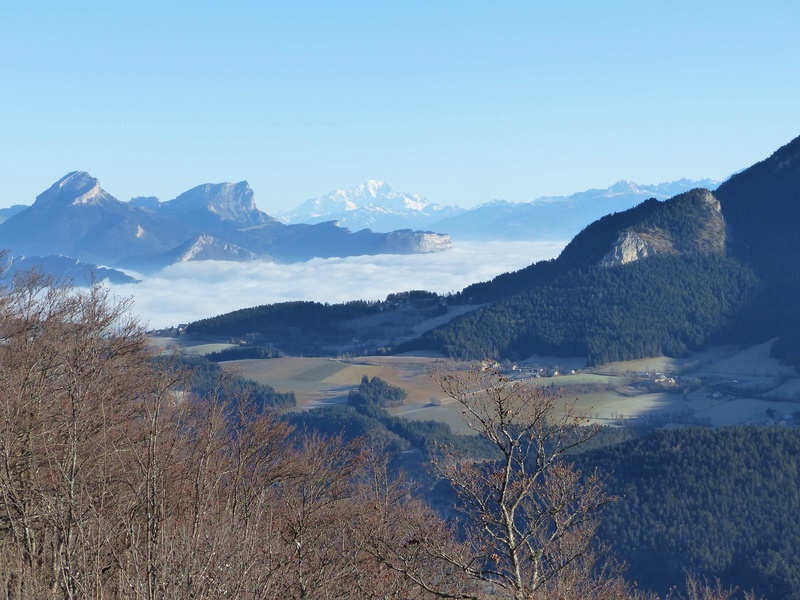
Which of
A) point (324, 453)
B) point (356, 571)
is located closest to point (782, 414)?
point (324, 453)

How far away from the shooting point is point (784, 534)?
106m

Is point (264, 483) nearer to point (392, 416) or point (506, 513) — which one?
point (506, 513)

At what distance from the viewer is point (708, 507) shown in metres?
114

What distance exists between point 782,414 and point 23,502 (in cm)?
17714

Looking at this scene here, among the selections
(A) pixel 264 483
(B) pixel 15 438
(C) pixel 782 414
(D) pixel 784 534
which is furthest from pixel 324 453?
A: (C) pixel 782 414

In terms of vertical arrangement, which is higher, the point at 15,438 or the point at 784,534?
the point at 15,438

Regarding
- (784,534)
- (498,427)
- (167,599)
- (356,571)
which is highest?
(498,427)

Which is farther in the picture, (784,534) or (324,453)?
(784,534)

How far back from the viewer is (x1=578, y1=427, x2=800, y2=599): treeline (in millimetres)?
102062

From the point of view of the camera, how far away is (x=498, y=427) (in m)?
23.2

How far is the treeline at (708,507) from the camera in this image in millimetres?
102062

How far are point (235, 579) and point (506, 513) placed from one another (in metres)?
5.60

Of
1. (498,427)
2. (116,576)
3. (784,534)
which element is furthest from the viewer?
(784,534)

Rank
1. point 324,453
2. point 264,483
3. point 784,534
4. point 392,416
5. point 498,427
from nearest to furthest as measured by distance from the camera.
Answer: point 498,427
point 264,483
point 324,453
point 784,534
point 392,416
